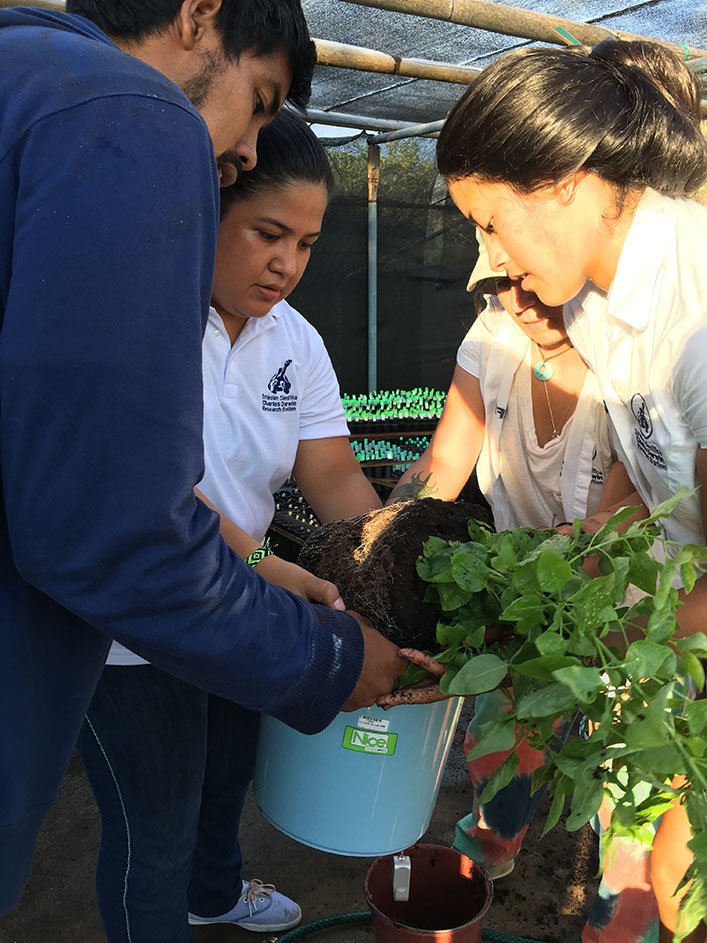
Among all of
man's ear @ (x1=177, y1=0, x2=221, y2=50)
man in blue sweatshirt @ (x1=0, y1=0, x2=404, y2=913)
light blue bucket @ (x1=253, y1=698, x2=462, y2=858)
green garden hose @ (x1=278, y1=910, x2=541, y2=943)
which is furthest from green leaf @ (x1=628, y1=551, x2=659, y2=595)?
green garden hose @ (x1=278, y1=910, x2=541, y2=943)

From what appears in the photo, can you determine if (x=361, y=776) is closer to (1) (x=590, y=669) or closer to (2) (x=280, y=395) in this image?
(1) (x=590, y=669)

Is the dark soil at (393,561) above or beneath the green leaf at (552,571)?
beneath

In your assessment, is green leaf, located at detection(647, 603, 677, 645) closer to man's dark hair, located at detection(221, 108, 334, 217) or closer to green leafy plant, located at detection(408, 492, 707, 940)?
green leafy plant, located at detection(408, 492, 707, 940)

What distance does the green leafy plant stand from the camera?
42.2 inches

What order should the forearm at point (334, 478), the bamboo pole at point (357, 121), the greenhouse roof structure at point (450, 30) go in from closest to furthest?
the forearm at point (334, 478), the greenhouse roof structure at point (450, 30), the bamboo pole at point (357, 121)

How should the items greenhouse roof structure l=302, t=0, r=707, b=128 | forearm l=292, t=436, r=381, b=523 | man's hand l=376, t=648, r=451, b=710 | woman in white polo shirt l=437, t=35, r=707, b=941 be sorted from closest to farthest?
man's hand l=376, t=648, r=451, b=710 → woman in white polo shirt l=437, t=35, r=707, b=941 → forearm l=292, t=436, r=381, b=523 → greenhouse roof structure l=302, t=0, r=707, b=128

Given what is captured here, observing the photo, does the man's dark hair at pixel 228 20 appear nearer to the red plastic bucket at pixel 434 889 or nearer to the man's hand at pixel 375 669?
the man's hand at pixel 375 669

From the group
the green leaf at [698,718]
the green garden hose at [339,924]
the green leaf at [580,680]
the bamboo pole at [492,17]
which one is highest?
the bamboo pole at [492,17]

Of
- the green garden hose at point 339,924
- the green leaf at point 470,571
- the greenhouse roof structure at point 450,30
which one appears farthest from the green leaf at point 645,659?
the greenhouse roof structure at point 450,30

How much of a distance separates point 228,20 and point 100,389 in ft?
2.01

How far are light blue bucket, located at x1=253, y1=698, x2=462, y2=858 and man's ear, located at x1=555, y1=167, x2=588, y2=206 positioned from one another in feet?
3.17

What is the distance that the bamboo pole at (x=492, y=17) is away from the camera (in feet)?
8.40

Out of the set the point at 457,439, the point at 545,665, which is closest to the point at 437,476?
the point at 457,439

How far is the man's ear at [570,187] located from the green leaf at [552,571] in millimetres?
723
